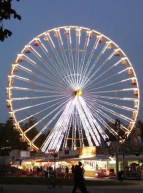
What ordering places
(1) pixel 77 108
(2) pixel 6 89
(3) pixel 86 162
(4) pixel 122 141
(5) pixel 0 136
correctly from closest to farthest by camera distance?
(4) pixel 122 141 < (1) pixel 77 108 < (2) pixel 6 89 < (3) pixel 86 162 < (5) pixel 0 136

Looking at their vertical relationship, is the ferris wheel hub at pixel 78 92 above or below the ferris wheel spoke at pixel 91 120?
above

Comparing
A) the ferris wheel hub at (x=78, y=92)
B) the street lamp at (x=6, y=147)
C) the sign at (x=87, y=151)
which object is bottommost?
the sign at (x=87, y=151)

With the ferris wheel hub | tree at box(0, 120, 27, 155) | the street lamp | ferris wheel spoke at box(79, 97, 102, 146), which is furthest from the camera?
the street lamp

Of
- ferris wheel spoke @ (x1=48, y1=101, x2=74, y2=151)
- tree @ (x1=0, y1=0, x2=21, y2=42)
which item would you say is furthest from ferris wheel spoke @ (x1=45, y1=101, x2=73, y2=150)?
tree @ (x1=0, y1=0, x2=21, y2=42)

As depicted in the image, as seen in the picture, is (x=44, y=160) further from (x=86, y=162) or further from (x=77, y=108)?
(x=77, y=108)

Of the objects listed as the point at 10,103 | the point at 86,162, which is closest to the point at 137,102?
the point at 86,162

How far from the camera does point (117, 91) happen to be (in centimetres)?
4866

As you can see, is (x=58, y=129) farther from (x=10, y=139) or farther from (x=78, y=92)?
(x=10, y=139)

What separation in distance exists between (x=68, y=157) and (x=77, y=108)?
1183 centimetres

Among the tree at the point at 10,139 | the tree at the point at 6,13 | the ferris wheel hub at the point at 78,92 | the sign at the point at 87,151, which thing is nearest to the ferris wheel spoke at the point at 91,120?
the ferris wheel hub at the point at 78,92

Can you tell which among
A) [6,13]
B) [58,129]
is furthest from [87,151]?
[6,13]

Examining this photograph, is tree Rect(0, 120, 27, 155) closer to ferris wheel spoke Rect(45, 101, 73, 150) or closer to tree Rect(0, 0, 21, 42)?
ferris wheel spoke Rect(45, 101, 73, 150)

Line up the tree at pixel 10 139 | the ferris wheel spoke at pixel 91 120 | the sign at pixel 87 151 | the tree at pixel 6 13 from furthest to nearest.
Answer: the tree at pixel 10 139 < the sign at pixel 87 151 < the ferris wheel spoke at pixel 91 120 < the tree at pixel 6 13

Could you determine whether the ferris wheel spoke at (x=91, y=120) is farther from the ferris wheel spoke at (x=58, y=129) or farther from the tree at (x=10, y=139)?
the tree at (x=10, y=139)
